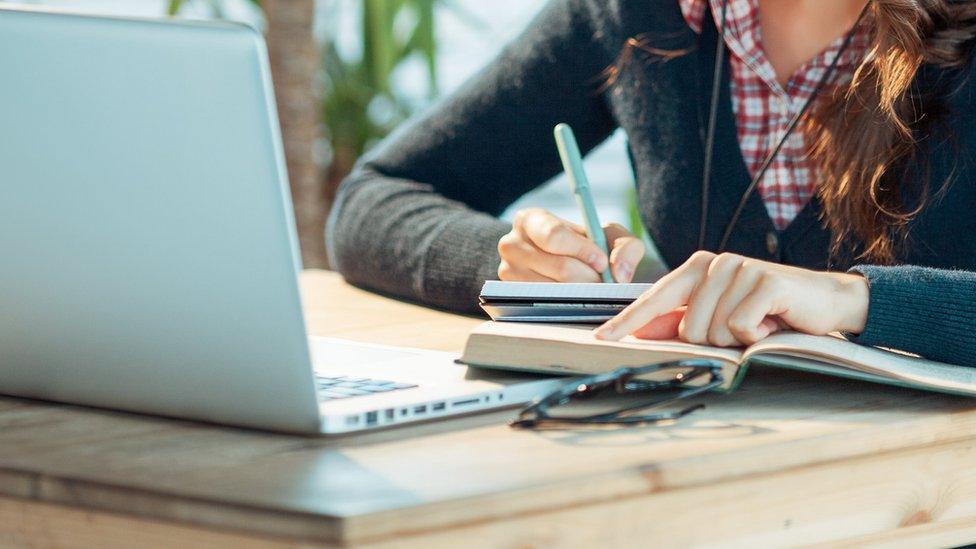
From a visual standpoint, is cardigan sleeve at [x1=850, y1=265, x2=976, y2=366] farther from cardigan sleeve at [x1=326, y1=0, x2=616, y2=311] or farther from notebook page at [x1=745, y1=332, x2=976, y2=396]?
cardigan sleeve at [x1=326, y1=0, x2=616, y2=311]

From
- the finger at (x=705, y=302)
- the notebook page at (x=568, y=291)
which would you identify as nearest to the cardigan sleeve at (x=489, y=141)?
the notebook page at (x=568, y=291)

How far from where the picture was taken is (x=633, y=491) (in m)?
0.64

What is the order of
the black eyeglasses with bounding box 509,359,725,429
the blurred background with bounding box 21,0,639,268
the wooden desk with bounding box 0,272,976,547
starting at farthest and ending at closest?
the blurred background with bounding box 21,0,639,268 → the black eyeglasses with bounding box 509,359,725,429 → the wooden desk with bounding box 0,272,976,547

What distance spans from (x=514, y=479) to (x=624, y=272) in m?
0.51

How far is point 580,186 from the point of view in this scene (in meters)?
1.17

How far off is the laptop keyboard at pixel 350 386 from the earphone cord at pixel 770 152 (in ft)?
2.19

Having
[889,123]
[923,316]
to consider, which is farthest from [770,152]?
[923,316]

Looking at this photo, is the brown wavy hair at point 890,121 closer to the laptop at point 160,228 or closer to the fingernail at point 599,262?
the fingernail at point 599,262

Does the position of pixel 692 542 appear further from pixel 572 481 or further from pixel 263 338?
pixel 263 338

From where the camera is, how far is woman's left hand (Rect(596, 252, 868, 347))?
0.84 m

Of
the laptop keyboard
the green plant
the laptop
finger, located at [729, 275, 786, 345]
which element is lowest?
the green plant

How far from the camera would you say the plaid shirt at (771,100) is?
1.39 m

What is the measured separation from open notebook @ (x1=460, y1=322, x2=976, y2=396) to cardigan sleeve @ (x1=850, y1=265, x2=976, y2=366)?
0.5 inches

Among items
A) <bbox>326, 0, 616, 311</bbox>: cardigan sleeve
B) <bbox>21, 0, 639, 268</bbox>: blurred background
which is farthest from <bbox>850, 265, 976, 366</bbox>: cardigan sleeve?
<bbox>21, 0, 639, 268</bbox>: blurred background
